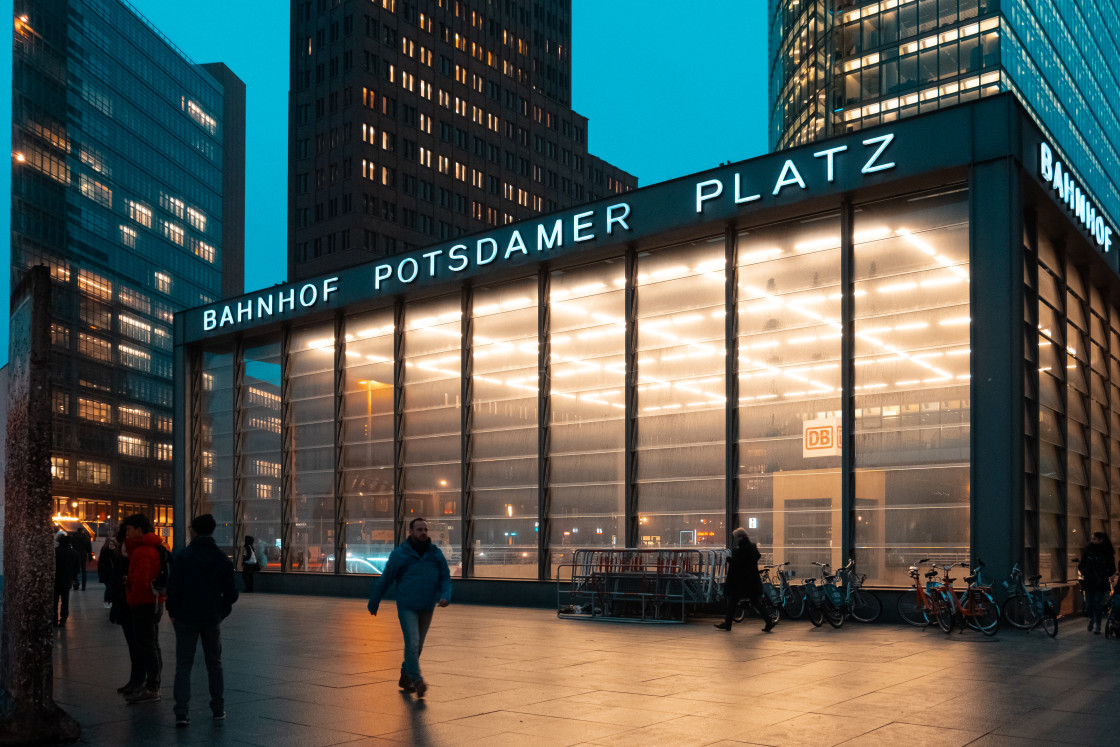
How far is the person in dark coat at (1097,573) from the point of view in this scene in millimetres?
18391

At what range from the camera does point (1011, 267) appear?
1952 cm

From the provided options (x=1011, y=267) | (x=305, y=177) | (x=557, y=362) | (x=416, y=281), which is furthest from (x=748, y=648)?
(x=305, y=177)

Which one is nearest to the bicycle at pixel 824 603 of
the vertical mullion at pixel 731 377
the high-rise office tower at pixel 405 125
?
the vertical mullion at pixel 731 377

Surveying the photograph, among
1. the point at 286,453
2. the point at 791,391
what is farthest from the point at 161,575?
the point at 286,453

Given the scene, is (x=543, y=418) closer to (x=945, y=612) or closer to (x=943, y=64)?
(x=945, y=612)

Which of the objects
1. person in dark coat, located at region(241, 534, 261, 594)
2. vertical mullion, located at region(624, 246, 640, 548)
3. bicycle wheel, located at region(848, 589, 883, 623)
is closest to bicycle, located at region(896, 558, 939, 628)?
bicycle wheel, located at region(848, 589, 883, 623)

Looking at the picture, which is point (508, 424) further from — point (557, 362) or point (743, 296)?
point (743, 296)

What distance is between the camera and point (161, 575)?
1188cm

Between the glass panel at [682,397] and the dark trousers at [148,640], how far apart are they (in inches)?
542

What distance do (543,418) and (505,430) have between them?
133 cm

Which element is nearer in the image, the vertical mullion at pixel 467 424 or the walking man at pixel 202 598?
the walking man at pixel 202 598

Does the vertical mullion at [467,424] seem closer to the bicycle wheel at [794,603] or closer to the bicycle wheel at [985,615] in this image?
the bicycle wheel at [794,603]

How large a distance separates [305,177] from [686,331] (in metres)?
98.0

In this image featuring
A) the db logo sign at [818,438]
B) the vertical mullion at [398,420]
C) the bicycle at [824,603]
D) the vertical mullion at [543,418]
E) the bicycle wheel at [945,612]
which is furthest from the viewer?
the vertical mullion at [398,420]
